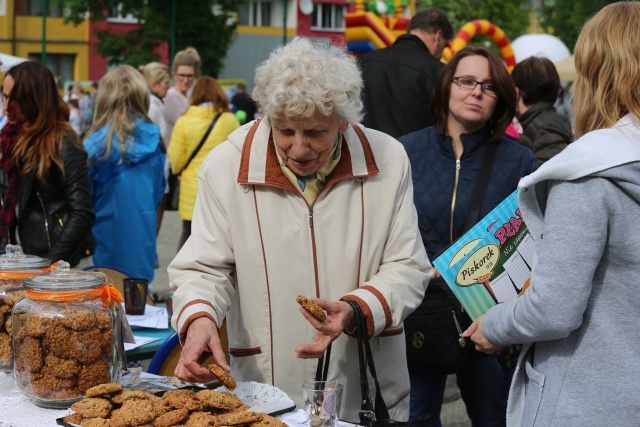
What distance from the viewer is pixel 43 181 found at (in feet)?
15.7

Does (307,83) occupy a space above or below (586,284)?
above

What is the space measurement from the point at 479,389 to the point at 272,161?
1.66m

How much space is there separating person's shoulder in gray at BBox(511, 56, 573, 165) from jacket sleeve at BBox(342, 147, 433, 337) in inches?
122

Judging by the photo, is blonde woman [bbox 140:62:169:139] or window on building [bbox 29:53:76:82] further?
window on building [bbox 29:53:76:82]

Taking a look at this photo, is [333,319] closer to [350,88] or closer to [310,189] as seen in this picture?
[310,189]

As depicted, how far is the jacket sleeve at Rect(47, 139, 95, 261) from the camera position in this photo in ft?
15.8

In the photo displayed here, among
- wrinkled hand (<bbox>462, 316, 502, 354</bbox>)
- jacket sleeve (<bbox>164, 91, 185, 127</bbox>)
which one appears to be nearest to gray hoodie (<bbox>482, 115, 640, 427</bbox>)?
wrinkled hand (<bbox>462, 316, 502, 354</bbox>)

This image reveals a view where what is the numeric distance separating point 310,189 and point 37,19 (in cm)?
3444

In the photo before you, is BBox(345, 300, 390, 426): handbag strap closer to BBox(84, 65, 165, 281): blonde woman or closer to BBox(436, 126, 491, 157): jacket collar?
BBox(436, 126, 491, 157): jacket collar

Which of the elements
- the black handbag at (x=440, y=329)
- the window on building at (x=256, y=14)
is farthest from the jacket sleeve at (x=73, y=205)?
the window on building at (x=256, y=14)

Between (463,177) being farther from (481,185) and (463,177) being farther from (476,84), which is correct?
(476,84)

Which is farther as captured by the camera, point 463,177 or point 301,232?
point 463,177

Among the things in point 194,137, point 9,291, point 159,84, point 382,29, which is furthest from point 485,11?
point 9,291

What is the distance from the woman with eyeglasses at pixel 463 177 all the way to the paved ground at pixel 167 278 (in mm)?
1577
